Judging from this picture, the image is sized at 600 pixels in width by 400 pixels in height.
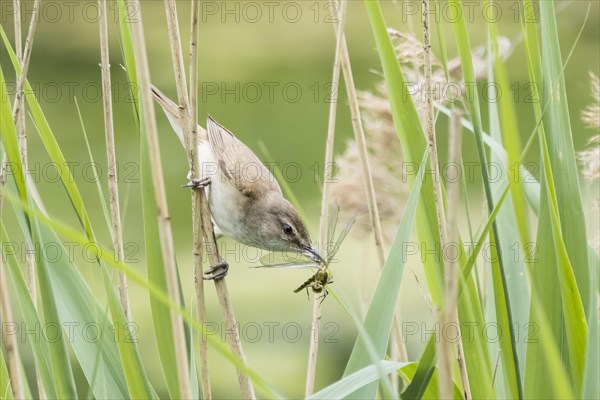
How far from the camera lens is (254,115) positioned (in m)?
5.25

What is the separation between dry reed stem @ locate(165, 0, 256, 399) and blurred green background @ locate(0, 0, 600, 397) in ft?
3.43

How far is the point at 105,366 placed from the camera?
4.21ft

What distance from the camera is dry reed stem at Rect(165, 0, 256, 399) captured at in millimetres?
1262

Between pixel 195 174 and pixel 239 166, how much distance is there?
2.08ft

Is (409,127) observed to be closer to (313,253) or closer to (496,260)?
(496,260)

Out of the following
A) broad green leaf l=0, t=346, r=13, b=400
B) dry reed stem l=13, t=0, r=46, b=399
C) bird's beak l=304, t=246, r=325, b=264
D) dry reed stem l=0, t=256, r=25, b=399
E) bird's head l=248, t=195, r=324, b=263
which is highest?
dry reed stem l=13, t=0, r=46, b=399

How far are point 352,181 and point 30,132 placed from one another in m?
3.32

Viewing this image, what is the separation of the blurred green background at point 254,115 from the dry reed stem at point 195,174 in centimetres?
104

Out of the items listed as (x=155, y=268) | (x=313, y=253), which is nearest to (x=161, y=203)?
(x=155, y=268)

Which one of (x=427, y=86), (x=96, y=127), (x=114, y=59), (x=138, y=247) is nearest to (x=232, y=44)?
(x=114, y=59)

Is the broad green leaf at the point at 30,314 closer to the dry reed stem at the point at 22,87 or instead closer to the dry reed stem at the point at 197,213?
the dry reed stem at the point at 22,87

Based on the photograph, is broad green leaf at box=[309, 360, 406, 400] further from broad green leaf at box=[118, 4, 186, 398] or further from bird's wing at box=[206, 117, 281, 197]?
bird's wing at box=[206, 117, 281, 197]

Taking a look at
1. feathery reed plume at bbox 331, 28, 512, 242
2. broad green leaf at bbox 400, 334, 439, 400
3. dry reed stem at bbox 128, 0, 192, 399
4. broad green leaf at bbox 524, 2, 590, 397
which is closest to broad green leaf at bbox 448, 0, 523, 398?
broad green leaf at bbox 524, 2, 590, 397

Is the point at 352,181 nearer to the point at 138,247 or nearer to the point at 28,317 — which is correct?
the point at 28,317
